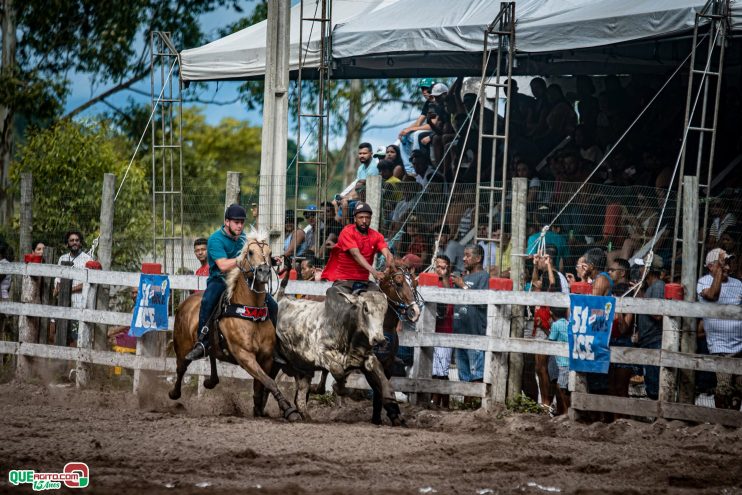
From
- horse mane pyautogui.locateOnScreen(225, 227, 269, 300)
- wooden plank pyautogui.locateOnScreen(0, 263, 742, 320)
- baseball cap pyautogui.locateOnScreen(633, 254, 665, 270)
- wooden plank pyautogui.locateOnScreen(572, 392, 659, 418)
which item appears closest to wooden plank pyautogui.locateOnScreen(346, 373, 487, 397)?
wooden plank pyautogui.locateOnScreen(0, 263, 742, 320)

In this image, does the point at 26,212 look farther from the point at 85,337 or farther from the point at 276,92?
the point at 276,92

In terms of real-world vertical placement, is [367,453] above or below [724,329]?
below

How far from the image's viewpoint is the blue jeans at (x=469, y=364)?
42.6ft

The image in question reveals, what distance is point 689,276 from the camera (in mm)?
11477

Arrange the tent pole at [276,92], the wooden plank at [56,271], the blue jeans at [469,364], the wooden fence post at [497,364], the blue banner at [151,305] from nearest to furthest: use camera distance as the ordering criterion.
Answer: the wooden fence post at [497,364] < the blue jeans at [469,364] < the blue banner at [151,305] < the tent pole at [276,92] < the wooden plank at [56,271]

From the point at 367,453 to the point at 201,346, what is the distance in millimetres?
3329

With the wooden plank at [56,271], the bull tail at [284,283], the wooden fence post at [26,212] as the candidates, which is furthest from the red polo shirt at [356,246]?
the wooden fence post at [26,212]

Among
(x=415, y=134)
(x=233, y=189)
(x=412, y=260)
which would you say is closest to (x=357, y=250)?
(x=412, y=260)

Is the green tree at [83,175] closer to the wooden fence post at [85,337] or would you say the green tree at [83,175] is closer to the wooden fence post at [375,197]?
the wooden fence post at [85,337]

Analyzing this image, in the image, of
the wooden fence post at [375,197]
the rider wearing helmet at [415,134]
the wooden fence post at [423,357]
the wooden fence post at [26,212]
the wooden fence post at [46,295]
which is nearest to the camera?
the wooden fence post at [423,357]

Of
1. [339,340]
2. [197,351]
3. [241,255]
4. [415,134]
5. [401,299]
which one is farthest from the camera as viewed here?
[415,134]

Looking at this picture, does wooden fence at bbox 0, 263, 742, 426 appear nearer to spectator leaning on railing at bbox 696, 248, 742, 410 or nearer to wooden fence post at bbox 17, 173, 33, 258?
spectator leaning on railing at bbox 696, 248, 742, 410

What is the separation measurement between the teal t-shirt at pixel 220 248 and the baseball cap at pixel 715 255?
5.23 m

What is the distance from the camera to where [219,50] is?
1798cm
